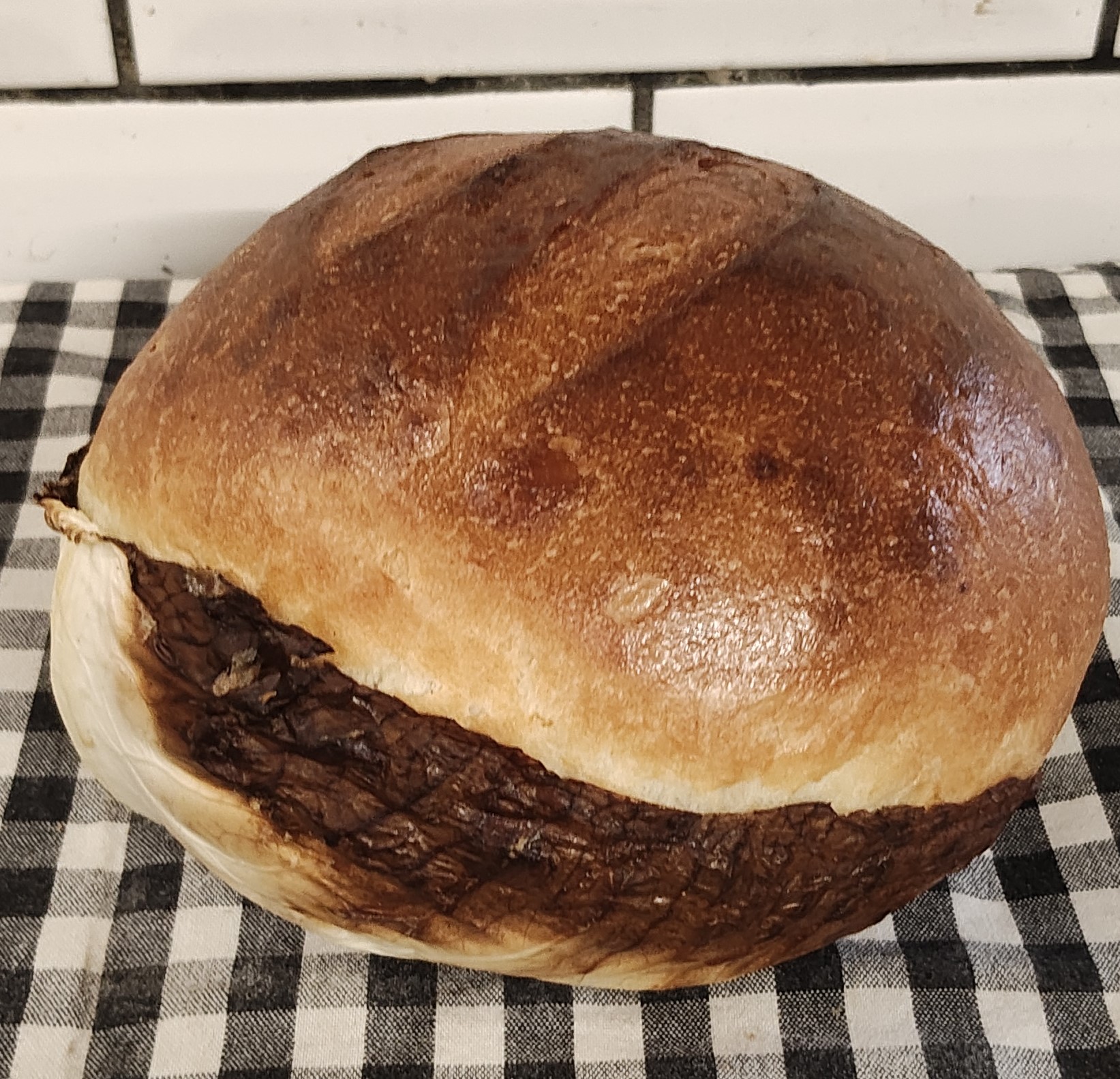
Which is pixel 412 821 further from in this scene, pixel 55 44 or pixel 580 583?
pixel 55 44

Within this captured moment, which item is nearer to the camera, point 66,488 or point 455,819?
point 455,819

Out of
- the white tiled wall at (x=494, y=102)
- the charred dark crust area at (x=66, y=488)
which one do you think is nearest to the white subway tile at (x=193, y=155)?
the white tiled wall at (x=494, y=102)

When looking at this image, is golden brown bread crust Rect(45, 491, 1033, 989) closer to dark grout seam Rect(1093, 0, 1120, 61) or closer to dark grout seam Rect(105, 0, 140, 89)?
dark grout seam Rect(105, 0, 140, 89)

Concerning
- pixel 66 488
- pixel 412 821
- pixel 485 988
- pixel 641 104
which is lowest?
pixel 485 988

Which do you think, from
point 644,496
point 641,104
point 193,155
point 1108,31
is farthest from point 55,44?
point 1108,31

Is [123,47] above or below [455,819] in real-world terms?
above

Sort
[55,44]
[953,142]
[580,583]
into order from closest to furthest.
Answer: [580,583], [55,44], [953,142]

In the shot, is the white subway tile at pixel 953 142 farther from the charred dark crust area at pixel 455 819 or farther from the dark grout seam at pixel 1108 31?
the charred dark crust area at pixel 455 819
